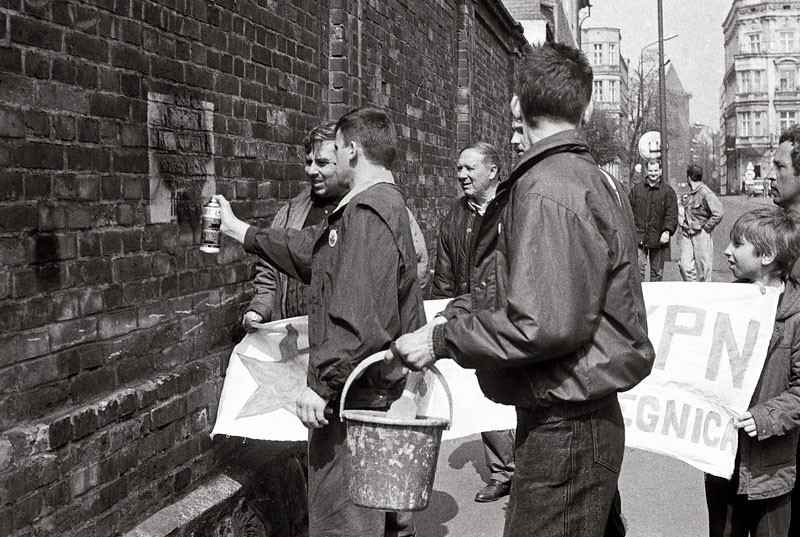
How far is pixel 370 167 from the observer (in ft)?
13.8

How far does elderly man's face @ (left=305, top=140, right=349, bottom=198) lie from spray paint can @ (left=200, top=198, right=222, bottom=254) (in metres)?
1.09

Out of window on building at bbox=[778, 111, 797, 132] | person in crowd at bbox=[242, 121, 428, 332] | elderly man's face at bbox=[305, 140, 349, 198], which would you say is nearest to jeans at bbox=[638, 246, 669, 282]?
person in crowd at bbox=[242, 121, 428, 332]

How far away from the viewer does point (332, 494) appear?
4117 millimetres

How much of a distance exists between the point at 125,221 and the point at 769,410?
112 inches

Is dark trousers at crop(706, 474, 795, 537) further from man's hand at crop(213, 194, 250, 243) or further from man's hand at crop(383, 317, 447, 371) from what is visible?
man's hand at crop(213, 194, 250, 243)

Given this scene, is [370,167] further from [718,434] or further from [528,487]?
[718,434]

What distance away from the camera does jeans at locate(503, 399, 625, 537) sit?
3178 millimetres

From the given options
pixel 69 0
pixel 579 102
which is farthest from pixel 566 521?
pixel 69 0

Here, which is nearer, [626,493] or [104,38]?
[104,38]

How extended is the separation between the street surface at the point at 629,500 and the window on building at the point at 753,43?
15041cm

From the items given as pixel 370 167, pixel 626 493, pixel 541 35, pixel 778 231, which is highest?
pixel 541 35

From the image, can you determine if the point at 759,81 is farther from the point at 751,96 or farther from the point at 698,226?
the point at 698,226

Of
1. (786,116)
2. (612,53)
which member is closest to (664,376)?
(612,53)

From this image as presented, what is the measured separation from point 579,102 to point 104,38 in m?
1.99
